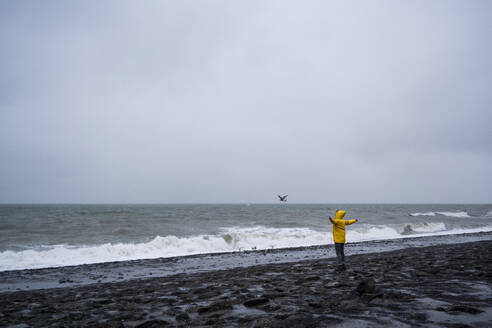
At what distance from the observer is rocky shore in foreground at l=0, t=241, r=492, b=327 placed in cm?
504

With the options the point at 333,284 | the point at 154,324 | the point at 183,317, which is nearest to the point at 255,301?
the point at 183,317

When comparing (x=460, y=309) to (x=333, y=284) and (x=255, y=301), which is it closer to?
(x=333, y=284)

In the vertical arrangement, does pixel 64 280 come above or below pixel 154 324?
below

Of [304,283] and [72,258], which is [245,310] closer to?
[304,283]

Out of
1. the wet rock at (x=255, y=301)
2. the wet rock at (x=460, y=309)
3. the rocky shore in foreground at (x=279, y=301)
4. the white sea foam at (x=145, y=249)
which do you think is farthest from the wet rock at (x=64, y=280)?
the wet rock at (x=460, y=309)

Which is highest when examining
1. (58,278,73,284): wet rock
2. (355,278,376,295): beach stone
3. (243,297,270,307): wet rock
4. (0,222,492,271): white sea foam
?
(355,278,376,295): beach stone

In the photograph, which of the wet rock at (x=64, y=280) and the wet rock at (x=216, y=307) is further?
the wet rock at (x=64, y=280)

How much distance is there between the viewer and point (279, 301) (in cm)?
634

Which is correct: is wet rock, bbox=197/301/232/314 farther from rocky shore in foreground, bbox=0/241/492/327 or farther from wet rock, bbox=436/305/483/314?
wet rock, bbox=436/305/483/314

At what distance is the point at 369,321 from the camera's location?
15.8ft

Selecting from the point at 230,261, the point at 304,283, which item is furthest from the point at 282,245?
the point at 304,283

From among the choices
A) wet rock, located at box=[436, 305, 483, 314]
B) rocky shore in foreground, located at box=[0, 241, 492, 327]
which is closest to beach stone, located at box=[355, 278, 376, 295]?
rocky shore in foreground, located at box=[0, 241, 492, 327]

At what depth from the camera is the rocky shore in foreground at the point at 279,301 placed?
504 cm

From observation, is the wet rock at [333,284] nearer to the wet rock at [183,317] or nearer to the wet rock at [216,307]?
the wet rock at [216,307]
